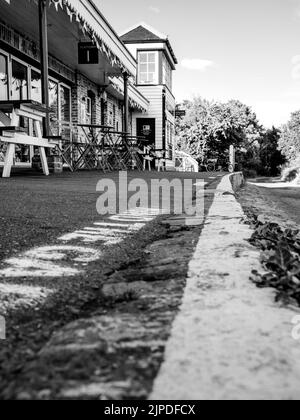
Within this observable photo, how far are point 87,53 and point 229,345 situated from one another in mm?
10622

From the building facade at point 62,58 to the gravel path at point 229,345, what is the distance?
6.76m

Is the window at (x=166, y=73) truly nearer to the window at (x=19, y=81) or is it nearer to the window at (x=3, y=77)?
the window at (x=19, y=81)

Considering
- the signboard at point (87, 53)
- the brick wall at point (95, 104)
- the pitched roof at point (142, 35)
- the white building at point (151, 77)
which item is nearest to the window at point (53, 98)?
the brick wall at point (95, 104)

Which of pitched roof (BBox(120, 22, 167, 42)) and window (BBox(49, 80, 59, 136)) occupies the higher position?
pitched roof (BBox(120, 22, 167, 42))

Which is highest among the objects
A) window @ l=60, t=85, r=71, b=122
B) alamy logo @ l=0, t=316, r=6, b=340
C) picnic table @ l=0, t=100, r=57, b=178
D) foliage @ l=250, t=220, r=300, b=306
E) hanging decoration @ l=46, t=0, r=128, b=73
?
hanging decoration @ l=46, t=0, r=128, b=73

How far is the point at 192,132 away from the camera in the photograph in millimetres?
31703

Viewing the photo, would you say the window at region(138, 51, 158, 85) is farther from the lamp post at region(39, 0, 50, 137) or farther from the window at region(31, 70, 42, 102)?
the lamp post at region(39, 0, 50, 137)

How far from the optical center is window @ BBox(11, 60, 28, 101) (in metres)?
9.66

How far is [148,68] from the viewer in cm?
2192

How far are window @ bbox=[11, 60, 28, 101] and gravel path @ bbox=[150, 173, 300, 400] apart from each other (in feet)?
30.8

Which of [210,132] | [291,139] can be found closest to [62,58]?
[210,132]

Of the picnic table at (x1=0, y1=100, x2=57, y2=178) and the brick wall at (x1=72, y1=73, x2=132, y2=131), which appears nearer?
the picnic table at (x1=0, y1=100, x2=57, y2=178)

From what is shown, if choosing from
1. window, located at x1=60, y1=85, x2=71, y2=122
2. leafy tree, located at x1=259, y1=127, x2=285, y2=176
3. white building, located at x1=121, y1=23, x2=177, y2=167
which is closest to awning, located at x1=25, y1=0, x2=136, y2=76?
window, located at x1=60, y1=85, x2=71, y2=122

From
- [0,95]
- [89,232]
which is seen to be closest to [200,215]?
[89,232]
